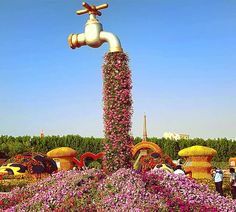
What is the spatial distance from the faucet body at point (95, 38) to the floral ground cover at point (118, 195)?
305 cm

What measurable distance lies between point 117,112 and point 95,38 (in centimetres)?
185

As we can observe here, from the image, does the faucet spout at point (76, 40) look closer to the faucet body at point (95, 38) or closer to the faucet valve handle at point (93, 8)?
the faucet body at point (95, 38)

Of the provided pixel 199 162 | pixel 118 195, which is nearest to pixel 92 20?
pixel 118 195

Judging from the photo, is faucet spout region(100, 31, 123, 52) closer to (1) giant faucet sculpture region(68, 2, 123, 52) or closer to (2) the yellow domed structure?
(1) giant faucet sculpture region(68, 2, 123, 52)

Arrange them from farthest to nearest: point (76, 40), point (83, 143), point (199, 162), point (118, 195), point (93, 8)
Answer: point (83, 143)
point (199, 162)
point (93, 8)
point (76, 40)
point (118, 195)

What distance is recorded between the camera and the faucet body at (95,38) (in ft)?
33.8

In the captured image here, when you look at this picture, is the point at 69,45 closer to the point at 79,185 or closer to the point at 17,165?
the point at 79,185

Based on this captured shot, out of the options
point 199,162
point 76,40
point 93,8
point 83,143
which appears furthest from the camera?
point 83,143

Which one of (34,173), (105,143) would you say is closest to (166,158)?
(34,173)

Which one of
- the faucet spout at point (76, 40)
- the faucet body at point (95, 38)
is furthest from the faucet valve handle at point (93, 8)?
the faucet spout at point (76, 40)

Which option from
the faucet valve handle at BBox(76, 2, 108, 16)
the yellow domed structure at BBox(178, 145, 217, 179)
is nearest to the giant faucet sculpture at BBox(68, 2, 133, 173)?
the faucet valve handle at BBox(76, 2, 108, 16)

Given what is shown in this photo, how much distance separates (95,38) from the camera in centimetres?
1030

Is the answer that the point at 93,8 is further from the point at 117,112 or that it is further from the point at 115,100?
the point at 117,112

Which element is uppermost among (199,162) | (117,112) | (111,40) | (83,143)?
(111,40)
